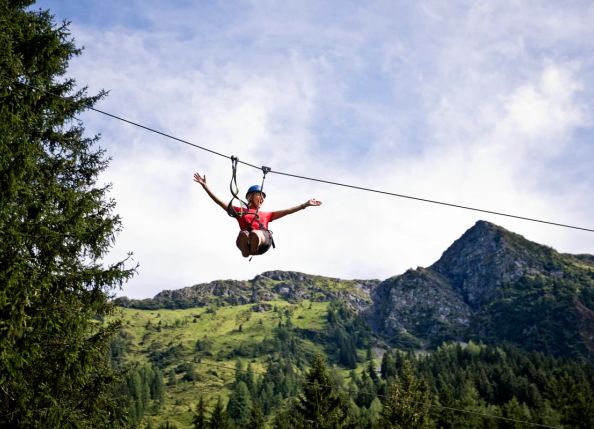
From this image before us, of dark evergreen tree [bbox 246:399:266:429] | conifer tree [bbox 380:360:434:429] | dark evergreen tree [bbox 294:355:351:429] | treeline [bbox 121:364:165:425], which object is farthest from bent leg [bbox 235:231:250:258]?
treeline [bbox 121:364:165:425]

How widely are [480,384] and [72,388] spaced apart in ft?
367

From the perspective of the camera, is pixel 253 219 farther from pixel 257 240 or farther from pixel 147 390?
pixel 147 390

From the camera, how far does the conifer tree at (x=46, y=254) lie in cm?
1023

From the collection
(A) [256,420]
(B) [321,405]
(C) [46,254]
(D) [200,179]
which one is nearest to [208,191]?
(D) [200,179]

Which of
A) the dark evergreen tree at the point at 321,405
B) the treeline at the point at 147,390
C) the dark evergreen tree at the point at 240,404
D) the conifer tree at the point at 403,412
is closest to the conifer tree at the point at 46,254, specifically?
the dark evergreen tree at the point at 321,405

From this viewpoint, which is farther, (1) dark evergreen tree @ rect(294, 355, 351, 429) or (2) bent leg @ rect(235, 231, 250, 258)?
(1) dark evergreen tree @ rect(294, 355, 351, 429)

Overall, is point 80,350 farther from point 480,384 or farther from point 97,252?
point 480,384

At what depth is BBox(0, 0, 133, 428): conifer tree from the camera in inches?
403

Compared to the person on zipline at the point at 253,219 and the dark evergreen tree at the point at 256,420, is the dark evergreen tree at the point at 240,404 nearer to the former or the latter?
the dark evergreen tree at the point at 256,420

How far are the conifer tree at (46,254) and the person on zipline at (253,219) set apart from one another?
164 inches

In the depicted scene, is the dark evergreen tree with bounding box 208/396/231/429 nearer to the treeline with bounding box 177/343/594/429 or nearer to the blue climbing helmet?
the treeline with bounding box 177/343/594/429

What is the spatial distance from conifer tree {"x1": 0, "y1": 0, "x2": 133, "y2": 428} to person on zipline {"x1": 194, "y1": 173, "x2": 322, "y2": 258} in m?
4.17

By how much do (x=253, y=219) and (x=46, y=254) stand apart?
5.59 metres

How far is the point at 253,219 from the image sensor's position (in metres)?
9.40
